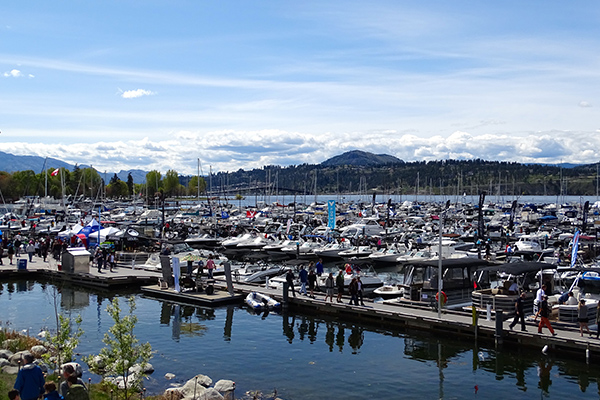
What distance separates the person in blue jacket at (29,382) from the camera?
40.5 feet

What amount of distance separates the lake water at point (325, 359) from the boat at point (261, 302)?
1.97 ft

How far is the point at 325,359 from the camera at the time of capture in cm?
2398

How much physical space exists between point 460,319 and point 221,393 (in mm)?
13161

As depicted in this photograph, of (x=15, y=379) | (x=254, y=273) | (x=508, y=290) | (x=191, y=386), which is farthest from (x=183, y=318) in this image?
(x=508, y=290)

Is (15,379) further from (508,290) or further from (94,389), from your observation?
(508,290)

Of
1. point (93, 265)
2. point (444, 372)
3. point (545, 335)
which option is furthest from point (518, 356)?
point (93, 265)

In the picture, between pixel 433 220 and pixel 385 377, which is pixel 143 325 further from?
pixel 433 220

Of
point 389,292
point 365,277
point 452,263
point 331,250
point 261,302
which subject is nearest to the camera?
point 452,263

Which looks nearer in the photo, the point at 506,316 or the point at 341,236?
the point at 506,316

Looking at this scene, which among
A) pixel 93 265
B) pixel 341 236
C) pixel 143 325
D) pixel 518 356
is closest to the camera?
pixel 518 356

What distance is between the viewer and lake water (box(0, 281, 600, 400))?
20078mm

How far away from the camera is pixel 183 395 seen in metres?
18.2

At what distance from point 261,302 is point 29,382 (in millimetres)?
21604

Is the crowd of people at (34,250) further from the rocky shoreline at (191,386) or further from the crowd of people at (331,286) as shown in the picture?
the rocky shoreline at (191,386)
